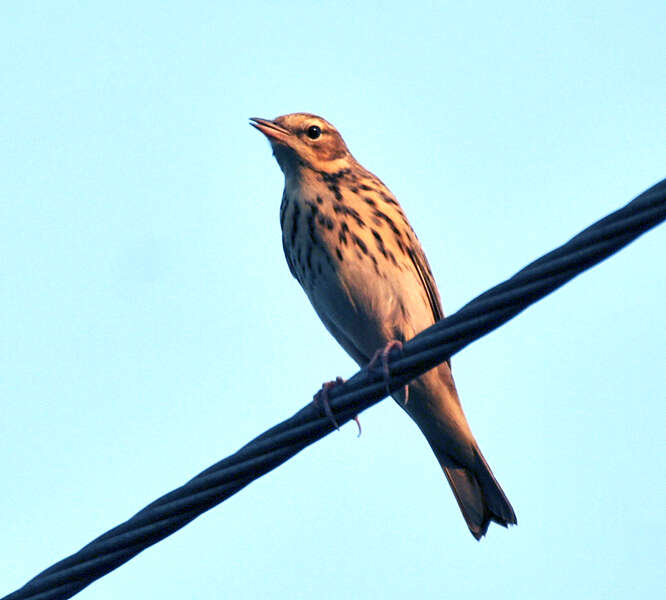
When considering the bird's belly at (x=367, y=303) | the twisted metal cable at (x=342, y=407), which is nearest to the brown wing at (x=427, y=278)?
the bird's belly at (x=367, y=303)

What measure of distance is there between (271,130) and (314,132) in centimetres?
42

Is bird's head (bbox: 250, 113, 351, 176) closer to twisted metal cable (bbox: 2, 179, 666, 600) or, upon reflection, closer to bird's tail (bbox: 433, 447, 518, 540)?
bird's tail (bbox: 433, 447, 518, 540)

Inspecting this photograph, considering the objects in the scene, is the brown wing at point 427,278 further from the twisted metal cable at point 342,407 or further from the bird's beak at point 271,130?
the twisted metal cable at point 342,407

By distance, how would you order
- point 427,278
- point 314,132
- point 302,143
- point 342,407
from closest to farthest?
point 342,407 → point 427,278 → point 302,143 → point 314,132

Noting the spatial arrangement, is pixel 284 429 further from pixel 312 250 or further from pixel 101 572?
pixel 312 250

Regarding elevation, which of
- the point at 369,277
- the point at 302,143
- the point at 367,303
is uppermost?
the point at 302,143

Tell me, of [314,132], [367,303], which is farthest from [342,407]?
[314,132]

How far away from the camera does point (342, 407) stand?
5.19m

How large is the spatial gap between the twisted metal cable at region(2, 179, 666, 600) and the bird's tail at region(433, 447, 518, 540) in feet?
13.4

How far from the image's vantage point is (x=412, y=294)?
9008 millimetres

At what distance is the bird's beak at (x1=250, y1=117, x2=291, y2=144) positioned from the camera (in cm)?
963

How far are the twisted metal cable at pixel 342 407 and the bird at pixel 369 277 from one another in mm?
3477

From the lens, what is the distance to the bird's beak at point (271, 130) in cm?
963

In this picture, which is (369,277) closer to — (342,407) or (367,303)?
(367,303)
